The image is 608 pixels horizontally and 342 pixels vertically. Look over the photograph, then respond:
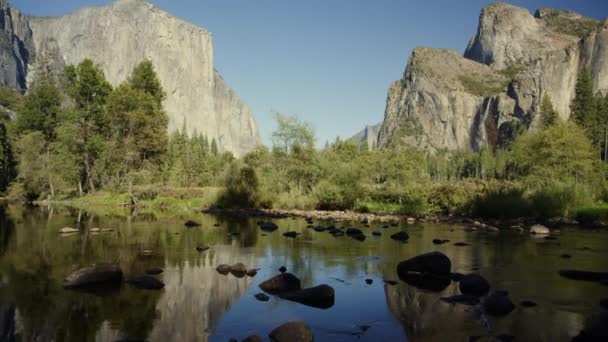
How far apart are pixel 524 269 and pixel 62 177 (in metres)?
50.2

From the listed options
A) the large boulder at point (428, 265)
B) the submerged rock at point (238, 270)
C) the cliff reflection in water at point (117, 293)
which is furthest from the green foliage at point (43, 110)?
the large boulder at point (428, 265)

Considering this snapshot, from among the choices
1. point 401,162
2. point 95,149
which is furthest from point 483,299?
point 95,149

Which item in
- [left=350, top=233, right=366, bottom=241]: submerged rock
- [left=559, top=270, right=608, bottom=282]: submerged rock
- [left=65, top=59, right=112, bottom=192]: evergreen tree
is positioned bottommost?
[left=559, top=270, right=608, bottom=282]: submerged rock

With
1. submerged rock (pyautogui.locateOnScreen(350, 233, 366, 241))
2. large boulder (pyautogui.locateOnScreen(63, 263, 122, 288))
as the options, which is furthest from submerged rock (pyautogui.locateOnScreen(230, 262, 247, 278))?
submerged rock (pyautogui.locateOnScreen(350, 233, 366, 241))

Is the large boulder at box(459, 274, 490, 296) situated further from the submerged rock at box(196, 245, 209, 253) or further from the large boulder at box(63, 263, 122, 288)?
the submerged rock at box(196, 245, 209, 253)

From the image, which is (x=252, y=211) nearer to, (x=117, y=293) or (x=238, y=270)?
(x=238, y=270)

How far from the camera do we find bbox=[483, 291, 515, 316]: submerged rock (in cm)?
810

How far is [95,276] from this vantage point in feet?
33.9

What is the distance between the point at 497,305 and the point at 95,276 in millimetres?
8960

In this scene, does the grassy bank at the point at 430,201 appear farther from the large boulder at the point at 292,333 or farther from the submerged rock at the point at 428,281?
the large boulder at the point at 292,333

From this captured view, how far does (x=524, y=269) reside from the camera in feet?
40.4

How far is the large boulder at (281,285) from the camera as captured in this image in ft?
32.9

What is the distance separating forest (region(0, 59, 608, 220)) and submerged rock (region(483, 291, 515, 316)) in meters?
20.4

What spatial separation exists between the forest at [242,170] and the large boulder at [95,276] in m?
23.8
